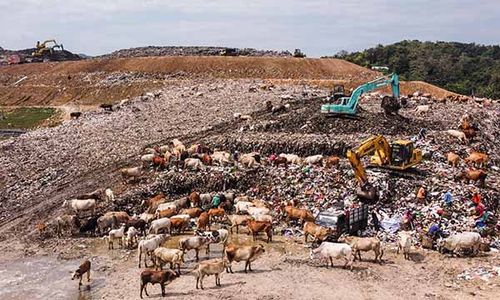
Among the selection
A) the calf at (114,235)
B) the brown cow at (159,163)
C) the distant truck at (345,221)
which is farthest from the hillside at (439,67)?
the calf at (114,235)

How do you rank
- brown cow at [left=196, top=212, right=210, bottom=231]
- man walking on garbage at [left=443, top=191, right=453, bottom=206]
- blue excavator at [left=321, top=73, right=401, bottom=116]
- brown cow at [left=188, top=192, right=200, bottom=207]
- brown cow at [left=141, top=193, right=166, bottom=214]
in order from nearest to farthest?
brown cow at [left=196, top=212, right=210, bottom=231]
man walking on garbage at [left=443, top=191, right=453, bottom=206]
brown cow at [left=141, top=193, right=166, bottom=214]
brown cow at [left=188, top=192, right=200, bottom=207]
blue excavator at [left=321, top=73, right=401, bottom=116]

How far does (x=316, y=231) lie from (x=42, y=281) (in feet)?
28.5

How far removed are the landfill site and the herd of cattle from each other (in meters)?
0.06

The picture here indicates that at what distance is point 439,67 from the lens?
8138 centimetres

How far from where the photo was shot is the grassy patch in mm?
51406

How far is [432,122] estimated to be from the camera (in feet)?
108

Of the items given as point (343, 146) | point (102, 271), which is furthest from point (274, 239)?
point (343, 146)

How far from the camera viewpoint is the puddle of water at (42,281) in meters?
→ 15.6

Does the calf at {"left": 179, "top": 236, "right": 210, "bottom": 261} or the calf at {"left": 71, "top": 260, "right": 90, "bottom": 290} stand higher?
the calf at {"left": 179, "top": 236, "right": 210, "bottom": 261}

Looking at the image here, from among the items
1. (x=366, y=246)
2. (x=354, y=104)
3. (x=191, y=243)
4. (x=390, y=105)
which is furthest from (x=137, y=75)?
(x=366, y=246)

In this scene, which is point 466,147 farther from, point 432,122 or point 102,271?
point 102,271

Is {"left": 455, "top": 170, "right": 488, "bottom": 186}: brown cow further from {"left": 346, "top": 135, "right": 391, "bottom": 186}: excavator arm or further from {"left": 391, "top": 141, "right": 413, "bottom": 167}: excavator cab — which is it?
{"left": 346, "top": 135, "right": 391, "bottom": 186}: excavator arm

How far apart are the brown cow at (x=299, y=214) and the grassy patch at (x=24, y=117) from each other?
3698 cm

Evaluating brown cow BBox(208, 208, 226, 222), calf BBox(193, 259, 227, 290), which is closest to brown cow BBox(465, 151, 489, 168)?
brown cow BBox(208, 208, 226, 222)
